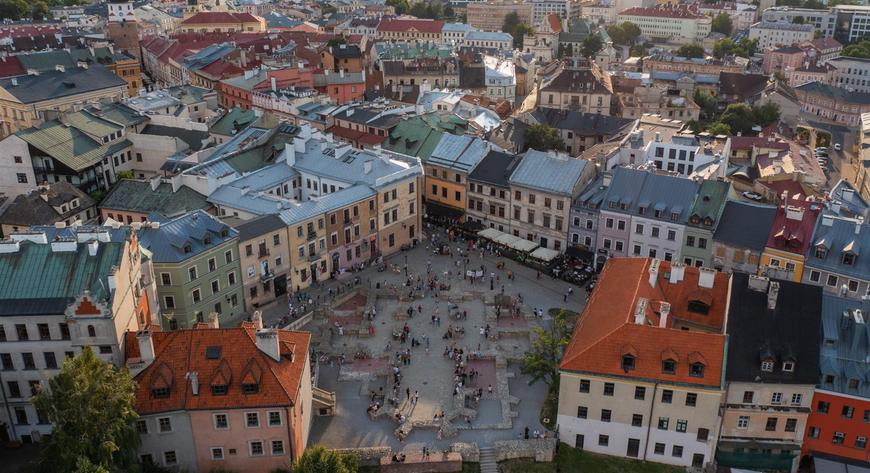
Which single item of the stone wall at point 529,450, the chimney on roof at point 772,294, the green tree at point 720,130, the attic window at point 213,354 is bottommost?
the stone wall at point 529,450

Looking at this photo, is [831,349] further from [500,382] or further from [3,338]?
[3,338]

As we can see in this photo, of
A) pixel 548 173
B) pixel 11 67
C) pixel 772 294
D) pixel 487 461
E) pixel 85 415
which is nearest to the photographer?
pixel 85 415

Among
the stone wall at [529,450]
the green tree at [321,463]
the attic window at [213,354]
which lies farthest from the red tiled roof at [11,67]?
the stone wall at [529,450]

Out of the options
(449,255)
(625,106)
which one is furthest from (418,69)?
(449,255)

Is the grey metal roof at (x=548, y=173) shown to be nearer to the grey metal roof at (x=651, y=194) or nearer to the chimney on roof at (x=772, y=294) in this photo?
the grey metal roof at (x=651, y=194)

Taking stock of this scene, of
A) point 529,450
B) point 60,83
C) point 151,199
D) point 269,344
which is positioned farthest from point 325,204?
point 60,83

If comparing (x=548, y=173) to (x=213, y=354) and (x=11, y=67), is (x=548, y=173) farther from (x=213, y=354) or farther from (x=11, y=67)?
(x=11, y=67)
